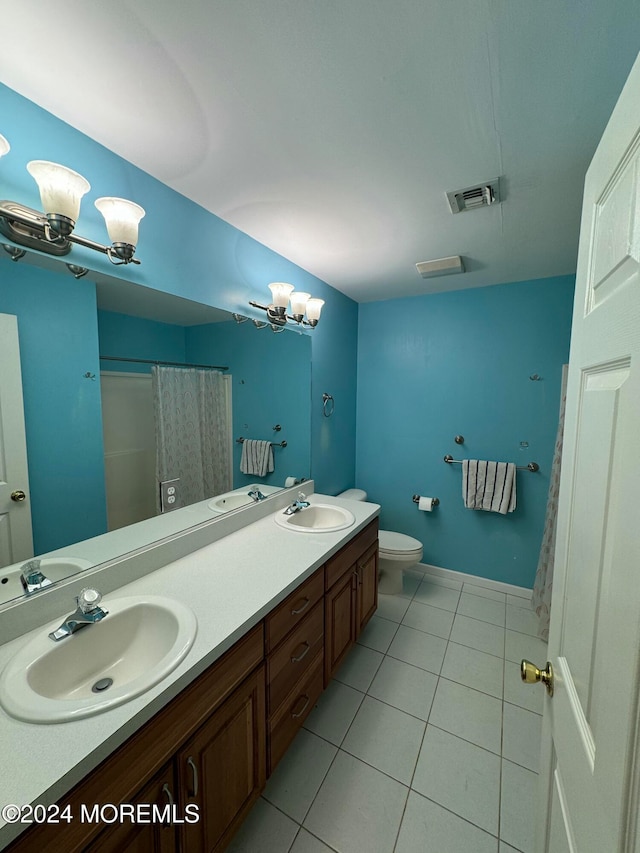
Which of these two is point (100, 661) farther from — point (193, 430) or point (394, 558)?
point (394, 558)

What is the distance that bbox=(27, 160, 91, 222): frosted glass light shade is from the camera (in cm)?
89

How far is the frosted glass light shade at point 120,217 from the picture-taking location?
105cm

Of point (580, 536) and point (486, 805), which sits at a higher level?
point (580, 536)

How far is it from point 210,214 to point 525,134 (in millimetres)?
1292

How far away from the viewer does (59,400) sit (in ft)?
3.50

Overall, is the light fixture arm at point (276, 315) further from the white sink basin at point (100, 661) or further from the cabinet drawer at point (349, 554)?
the white sink basin at point (100, 661)

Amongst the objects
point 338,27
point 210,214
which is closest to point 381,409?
point 210,214

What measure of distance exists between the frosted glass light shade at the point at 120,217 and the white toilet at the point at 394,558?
2.36m

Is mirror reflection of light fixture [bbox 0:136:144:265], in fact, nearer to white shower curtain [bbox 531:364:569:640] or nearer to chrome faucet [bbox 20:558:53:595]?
chrome faucet [bbox 20:558:53:595]

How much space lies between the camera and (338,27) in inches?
30.5

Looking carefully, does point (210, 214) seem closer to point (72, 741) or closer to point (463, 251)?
point (463, 251)

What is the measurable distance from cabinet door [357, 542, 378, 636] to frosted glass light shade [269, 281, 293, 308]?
5.03 feet

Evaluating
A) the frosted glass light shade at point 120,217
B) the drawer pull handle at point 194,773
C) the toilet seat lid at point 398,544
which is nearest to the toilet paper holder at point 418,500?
the toilet seat lid at point 398,544

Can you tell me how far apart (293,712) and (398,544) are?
1.45 metres
